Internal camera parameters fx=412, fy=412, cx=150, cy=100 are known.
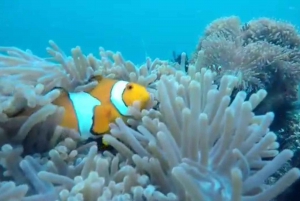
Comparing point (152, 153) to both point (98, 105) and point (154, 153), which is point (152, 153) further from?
point (98, 105)

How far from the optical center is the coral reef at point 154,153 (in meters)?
1.23

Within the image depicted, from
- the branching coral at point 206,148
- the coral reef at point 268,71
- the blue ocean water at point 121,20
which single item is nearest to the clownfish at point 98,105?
the branching coral at point 206,148

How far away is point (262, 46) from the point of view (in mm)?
2625

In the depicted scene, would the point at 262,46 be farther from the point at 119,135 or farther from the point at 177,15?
the point at 177,15

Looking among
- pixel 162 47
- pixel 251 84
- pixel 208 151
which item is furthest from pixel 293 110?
pixel 162 47

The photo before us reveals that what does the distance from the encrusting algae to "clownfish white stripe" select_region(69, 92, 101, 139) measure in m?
0.05

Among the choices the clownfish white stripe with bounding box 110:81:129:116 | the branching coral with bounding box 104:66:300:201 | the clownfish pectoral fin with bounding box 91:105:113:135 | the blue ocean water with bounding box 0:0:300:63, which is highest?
the blue ocean water with bounding box 0:0:300:63

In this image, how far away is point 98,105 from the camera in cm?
164

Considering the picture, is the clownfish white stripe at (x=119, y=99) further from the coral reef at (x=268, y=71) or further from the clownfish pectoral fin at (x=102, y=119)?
the coral reef at (x=268, y=71)

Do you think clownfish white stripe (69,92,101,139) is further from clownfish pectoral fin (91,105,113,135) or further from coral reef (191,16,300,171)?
coral reef (191,16,300,171)

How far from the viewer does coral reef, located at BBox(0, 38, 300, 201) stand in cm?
123

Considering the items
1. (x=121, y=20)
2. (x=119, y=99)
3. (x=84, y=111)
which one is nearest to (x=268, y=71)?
(x=119, y=99)

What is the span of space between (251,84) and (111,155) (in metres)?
1.24

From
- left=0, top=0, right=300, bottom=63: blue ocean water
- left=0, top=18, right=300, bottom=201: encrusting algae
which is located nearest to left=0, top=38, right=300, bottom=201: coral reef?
left=0, top=18, right=300, bottom=201: encrusting algae
